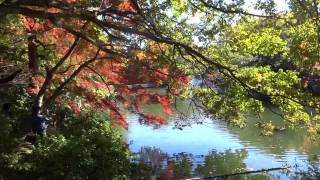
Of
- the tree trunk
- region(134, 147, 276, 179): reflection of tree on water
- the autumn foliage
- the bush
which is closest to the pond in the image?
region(134, 147, 276, 179): reflection of tree on water

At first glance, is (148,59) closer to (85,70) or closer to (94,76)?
(85,70)

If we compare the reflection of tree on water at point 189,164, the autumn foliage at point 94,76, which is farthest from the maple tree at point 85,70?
the reflection of tree on water at point 189,164

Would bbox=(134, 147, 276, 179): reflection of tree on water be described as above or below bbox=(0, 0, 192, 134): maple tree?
below

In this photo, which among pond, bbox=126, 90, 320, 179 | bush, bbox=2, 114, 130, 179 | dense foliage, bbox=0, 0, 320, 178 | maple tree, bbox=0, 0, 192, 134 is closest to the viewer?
dense foliage, bbox=0, 0, 320, 178

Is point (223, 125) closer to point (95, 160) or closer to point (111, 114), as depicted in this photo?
point (111, 114)

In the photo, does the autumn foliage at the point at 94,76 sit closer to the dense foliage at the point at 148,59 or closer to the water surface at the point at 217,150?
the dense foliage at the point at 148,59

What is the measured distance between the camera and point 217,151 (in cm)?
1662

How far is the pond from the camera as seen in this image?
39.5 ft

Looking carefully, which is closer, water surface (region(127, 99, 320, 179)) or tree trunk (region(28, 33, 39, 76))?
tree trunk (region(28, 33, 39, 76))

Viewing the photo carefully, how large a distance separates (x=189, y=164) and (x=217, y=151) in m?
3.23

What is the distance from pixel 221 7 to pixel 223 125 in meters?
19.1

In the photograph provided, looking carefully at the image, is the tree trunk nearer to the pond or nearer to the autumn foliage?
the autumn foliage

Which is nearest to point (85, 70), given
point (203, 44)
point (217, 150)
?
point (203, 44)

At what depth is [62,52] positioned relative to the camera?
1037 cm
